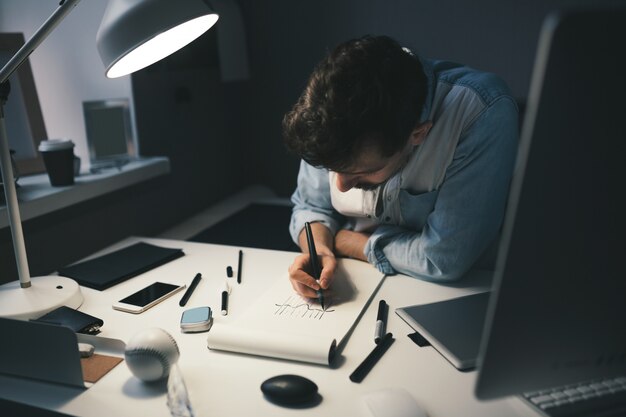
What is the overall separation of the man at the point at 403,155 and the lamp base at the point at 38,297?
0.41 m

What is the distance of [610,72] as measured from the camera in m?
0.39

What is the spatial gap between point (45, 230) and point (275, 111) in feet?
3.93

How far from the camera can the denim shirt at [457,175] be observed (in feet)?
3.17

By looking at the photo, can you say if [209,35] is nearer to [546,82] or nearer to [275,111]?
[275,111]

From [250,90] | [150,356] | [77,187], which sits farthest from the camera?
[250,90]

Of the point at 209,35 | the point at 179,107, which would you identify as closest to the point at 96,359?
the point at 179,107

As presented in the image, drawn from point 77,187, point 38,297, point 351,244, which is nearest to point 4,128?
point 38,297

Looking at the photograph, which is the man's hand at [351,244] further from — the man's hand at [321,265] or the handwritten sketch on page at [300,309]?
the handwritten sketch on page at [300,309]

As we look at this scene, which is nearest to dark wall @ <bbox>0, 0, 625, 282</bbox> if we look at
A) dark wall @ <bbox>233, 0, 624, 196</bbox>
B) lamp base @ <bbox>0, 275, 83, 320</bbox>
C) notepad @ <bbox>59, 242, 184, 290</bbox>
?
dark wall @ <bbox>233, 0, 624, 196</bbox>

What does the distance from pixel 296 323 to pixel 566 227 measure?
488 mm

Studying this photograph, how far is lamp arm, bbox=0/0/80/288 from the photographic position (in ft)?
2.57

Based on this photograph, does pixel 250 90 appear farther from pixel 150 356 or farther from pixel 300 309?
pixel 150 356

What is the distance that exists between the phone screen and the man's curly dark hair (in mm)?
381

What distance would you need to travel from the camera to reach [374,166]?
2.85ft
